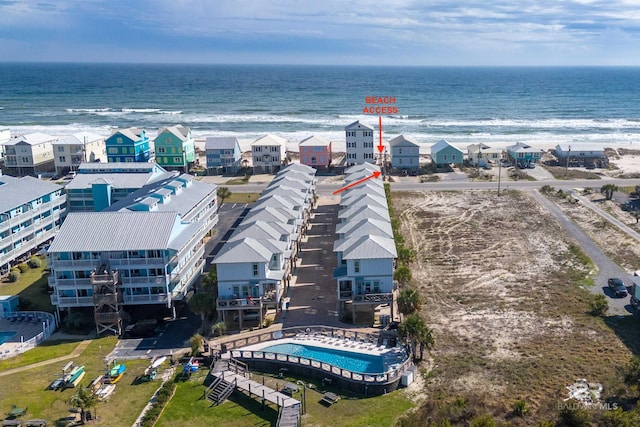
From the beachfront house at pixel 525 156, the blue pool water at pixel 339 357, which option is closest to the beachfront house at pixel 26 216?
the blue pool water at pixel 339 357

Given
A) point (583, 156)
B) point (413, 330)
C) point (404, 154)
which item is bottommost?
point (413, 330)

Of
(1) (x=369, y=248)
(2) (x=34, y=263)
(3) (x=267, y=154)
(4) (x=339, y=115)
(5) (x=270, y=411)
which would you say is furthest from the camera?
(4) (x=339, y=115)

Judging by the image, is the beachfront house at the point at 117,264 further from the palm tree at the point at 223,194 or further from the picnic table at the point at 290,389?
the palm tree at the point at 223,194

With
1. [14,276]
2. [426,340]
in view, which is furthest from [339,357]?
[14,276]

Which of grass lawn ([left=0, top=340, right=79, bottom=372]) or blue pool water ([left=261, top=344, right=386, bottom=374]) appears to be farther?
grass lawn ([left=0, top=340, right=79, bottom=372])

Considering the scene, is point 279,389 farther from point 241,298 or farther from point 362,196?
point 362,196

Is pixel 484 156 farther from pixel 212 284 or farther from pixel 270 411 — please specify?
pixel 270 411

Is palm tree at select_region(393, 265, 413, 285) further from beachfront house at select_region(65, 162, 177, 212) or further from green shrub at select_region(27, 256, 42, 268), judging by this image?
green shrub at select_region(27, 256, 42, 268)

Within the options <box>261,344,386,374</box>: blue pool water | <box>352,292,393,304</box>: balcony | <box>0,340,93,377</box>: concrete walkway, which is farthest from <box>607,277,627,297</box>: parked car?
<box>0,340,93,377</box>: concrete walkway
